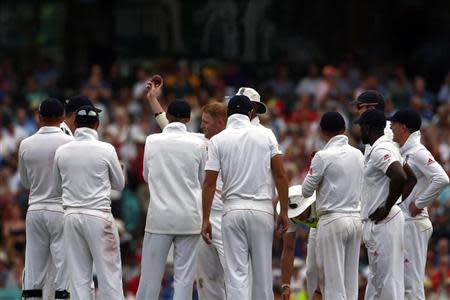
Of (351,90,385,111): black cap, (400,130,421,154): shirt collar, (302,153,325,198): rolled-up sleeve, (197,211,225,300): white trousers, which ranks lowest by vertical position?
(197,211,225,300): white trousers

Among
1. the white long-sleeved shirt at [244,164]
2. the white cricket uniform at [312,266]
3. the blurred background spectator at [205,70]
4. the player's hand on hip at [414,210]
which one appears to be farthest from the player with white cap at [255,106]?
the blurred background spectator at [205,70]

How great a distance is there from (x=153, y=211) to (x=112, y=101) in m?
13.6

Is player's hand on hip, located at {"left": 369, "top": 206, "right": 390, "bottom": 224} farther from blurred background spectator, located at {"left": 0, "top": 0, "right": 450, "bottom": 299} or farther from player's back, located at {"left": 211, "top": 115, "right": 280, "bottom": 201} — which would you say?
blurred background spectator, located at {"left": 0, "top": 0, "right": 450, "bottom": 299}

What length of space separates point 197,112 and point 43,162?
11.4 metres

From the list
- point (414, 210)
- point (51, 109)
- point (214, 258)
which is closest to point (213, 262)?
point (214, 258)

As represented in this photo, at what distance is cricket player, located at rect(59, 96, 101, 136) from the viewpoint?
19.5 m

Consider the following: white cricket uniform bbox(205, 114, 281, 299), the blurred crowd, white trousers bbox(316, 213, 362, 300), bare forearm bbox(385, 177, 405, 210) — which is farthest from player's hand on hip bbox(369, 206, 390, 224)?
the blurred crowd

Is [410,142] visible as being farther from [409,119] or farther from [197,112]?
[197,112]

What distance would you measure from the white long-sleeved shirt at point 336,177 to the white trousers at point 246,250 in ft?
2.17

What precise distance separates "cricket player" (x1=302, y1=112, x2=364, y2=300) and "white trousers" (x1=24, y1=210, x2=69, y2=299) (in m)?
2.93

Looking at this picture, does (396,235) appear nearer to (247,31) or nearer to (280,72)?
(280,72)

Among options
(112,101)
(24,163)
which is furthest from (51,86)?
(24,163)

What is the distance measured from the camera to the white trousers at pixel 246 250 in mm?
18375

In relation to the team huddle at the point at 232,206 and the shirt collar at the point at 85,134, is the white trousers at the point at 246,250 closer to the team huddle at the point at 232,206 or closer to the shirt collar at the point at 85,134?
the team huddle at the point at 232,206
